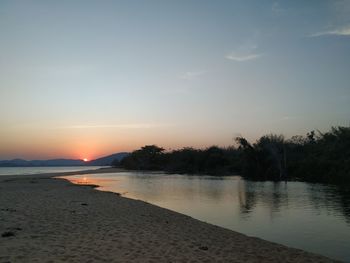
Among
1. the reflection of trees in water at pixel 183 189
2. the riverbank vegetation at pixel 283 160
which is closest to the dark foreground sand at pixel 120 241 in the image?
the reflection of trees in water at pixel 183 189

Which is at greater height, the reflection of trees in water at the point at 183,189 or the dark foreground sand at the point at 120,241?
the dark foreground sand at the point at 120,241

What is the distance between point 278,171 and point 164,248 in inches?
2899

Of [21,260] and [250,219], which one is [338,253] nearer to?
[250,219]

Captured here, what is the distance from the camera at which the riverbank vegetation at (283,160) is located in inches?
2800

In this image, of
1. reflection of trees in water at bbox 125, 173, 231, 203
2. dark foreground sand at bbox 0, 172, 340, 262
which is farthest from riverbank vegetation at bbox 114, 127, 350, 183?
dark foreground sand at bbox 0, 172, 340, 262

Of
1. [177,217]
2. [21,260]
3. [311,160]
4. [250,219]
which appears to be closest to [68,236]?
[21,260]

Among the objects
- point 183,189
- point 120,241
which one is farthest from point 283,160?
point 120,241

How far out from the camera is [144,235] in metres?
15.7

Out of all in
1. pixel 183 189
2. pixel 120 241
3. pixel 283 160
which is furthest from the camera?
pixel 283 160

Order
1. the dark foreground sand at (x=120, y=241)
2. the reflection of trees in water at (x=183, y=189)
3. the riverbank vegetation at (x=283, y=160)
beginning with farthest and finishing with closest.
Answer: the riverbank vegetation at (x=283, y=160) → the reflection of trees in water at (x=183, y=189) → the dark foreground sand at (x=120, y=241)

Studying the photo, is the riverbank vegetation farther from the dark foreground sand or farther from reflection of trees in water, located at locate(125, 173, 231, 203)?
the dark foreground sand

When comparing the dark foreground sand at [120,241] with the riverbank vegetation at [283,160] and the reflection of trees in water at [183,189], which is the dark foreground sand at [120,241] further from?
the riverbank vegetation at [283,160]

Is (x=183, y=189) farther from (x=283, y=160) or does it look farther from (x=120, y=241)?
(x=283, y=160)

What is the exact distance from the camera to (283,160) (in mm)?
86312
